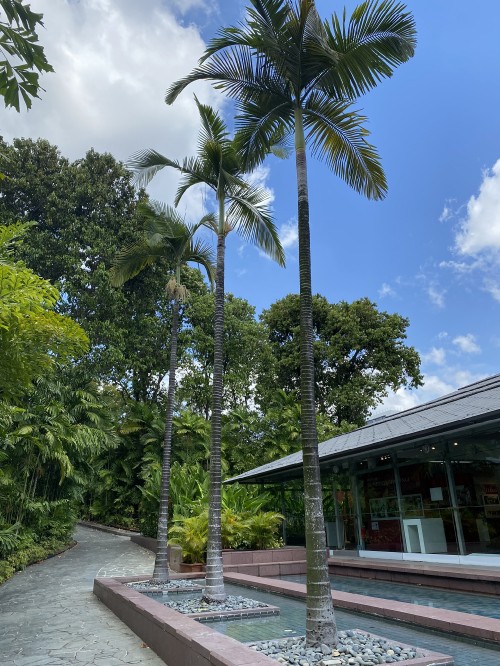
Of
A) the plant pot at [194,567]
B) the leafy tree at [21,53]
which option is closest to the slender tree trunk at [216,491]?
the plant pot at [194,567]

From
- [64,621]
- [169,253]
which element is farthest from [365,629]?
[169,253]

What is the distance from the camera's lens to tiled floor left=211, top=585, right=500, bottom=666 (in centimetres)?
446

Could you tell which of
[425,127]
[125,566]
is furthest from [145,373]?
[425,127]

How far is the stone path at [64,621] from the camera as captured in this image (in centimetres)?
554

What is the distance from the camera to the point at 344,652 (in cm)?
436

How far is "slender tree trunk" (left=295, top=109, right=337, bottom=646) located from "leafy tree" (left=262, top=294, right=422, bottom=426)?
20.0m

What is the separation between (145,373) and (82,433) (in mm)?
9321

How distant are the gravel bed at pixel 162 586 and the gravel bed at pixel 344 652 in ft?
16.2

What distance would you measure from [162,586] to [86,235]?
557 inches

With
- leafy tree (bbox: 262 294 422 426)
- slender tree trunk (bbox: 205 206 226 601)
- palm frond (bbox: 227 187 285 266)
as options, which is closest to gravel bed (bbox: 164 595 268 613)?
slender tree trunk (bbox: 205 206 226 601)

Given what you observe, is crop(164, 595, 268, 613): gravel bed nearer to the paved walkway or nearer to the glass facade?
the paved walkway

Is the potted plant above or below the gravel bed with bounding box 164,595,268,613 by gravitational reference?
above

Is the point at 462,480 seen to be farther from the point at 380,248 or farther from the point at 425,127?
the point at 380,248

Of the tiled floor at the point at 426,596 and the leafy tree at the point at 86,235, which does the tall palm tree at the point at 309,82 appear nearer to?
the tiled floor at the point at 426,596
